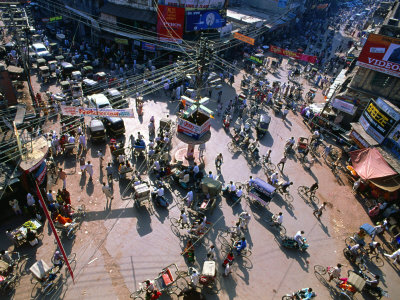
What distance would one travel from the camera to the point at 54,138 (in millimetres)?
18891

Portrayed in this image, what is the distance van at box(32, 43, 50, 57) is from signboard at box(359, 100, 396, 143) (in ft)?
111

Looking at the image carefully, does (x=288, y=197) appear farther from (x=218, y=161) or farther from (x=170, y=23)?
(x=170, y=23)

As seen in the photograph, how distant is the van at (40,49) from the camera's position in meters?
31.2

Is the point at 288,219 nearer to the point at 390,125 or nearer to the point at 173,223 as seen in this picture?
the point at 173,223

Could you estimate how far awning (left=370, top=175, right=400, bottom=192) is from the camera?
17759mm

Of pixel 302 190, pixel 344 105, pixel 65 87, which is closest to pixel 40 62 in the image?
pixel 65 87

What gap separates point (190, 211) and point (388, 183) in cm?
1353

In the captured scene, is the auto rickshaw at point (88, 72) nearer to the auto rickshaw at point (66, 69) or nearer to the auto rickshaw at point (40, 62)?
the auto rickshaw at point (66, 69)

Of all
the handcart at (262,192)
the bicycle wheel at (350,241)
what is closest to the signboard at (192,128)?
the handcart at (262,192)

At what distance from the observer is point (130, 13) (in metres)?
33.3

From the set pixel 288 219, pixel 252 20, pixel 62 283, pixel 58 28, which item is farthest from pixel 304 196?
pixel 58 28

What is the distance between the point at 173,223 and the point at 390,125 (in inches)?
675

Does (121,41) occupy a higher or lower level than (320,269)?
higher

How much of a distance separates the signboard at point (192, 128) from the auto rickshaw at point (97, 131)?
6.28 meters
